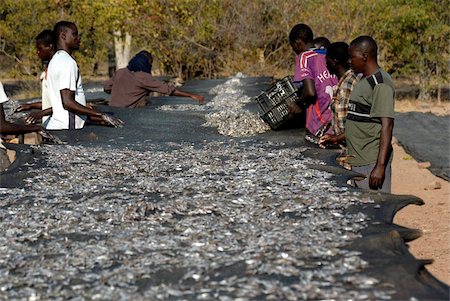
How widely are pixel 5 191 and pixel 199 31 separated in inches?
696

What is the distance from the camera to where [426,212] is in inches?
377

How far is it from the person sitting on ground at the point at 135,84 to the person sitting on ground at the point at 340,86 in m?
3.87

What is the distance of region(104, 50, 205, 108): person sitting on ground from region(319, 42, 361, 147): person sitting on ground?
3.87 metres

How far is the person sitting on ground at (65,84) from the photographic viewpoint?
6672 mm

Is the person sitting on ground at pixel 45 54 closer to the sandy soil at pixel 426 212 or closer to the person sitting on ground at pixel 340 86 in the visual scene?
the person sitting on ground at pixel 340 86

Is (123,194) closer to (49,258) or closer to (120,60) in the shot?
(49,258)

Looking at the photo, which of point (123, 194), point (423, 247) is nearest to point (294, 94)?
point (423, 247)

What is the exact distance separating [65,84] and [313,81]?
2.13m

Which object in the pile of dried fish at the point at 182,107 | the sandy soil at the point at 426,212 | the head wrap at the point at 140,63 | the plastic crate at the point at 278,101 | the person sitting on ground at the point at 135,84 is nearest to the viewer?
the sandy soil at the point at 426,212

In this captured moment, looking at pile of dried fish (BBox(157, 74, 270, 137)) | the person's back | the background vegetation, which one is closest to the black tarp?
pile of dried fish (BBox(157, 74, 270, 137))

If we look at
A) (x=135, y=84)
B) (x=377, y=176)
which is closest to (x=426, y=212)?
(x=135, y=84)

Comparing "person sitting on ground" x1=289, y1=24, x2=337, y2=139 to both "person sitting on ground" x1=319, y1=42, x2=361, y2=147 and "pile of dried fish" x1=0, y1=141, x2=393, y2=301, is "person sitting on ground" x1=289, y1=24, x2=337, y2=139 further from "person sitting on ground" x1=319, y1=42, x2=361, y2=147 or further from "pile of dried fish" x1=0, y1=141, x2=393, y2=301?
"pile of dried fish" x1=0, y1=141, x2=393, y2=301

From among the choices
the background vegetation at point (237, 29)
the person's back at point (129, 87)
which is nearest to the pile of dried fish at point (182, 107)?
the person's back at point (129, 87)

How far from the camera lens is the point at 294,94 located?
8.05 m
